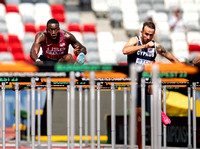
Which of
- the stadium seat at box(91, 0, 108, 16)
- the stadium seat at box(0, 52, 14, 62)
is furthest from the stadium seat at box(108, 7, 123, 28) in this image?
the stadium seat at box(0, 52, 14, 62)

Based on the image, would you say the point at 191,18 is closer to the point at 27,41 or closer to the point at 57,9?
the point at 57,9

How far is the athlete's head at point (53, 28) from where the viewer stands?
5840 millimetres

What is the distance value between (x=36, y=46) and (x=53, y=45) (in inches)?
11.9

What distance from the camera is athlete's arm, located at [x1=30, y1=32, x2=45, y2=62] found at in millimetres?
5945

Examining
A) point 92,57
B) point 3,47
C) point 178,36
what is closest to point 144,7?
point 178,36

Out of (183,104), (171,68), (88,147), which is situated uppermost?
(171,68)

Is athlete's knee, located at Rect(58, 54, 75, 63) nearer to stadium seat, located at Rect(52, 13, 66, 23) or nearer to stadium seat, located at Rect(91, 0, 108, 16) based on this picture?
stadium seat, located at Rect(52, 13, 66, 23)

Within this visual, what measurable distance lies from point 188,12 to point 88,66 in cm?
1247

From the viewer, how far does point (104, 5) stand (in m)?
15.8

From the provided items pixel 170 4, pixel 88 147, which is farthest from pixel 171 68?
pixel 170 4

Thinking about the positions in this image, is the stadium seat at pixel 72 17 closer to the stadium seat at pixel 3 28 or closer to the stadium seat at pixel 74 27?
the stadium seat at pixel 74 27

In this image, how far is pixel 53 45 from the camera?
623cm

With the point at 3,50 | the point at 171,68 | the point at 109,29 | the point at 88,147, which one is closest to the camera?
the point at 171,68

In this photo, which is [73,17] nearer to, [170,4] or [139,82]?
[170,4]
